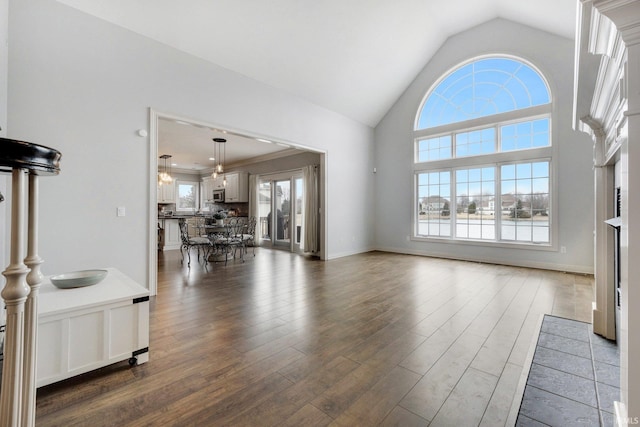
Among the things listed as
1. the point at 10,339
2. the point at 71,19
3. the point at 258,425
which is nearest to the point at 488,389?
the point at 258,425

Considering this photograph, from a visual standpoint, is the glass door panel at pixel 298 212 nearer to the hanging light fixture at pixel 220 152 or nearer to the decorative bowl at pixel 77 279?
the hanging light fixture at pixel 220 152

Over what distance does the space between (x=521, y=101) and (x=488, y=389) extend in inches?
223

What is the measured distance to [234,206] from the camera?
9.75m

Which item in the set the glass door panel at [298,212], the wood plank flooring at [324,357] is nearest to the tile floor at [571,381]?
the wood plank flooring at [324,357]

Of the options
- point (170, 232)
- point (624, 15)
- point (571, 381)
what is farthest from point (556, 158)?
point (170, 232)

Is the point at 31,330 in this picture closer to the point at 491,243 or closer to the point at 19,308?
the point at 19,308

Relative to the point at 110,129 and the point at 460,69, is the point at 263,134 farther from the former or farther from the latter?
the point at 460,69

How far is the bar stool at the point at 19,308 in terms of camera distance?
2.57ft

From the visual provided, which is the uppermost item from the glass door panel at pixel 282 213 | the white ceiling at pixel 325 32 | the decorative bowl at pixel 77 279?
the white ceiling at pixel 325 32

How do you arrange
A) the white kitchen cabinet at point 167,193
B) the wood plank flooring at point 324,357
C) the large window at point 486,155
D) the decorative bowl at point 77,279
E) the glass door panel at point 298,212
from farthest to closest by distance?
the white kitchen cabinet at point 167,193
the glass door panel at point 298,212
the large window at point 486,155
the decorative bowl at point 77,279
the wood plank flooring at point 324,357

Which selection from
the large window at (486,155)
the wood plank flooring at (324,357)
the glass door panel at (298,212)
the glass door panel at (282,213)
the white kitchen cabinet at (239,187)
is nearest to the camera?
the wood plank flooring at (324,357)

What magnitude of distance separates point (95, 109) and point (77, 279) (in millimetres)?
2106

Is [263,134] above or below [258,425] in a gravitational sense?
above

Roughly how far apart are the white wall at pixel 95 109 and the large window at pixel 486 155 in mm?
4619
